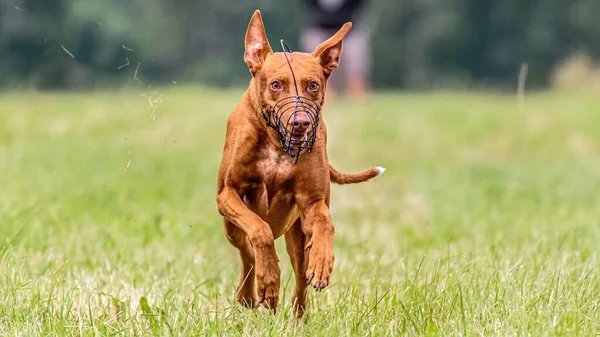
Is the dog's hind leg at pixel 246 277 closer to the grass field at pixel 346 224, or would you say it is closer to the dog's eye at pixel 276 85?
the grass field at pixel 346 224

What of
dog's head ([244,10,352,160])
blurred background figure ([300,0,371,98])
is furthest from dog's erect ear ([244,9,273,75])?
blurred background figure ([300,0,371,98])

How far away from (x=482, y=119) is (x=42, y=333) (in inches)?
561

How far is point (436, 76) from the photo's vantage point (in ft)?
188

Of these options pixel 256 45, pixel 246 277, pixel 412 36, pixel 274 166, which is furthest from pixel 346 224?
pixel 412 36

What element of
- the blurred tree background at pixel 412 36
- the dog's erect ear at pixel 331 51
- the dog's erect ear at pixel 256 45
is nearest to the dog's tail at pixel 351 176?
the dog's erect ear at pixel 331 51

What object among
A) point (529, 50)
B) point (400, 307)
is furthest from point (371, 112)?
point (529, 50)

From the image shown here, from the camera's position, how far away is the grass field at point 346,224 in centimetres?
431

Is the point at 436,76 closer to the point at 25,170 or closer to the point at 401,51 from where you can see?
the point at 401,51

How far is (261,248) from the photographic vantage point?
406 cm

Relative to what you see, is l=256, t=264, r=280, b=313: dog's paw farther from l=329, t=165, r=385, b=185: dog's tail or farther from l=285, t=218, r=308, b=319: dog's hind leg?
l=329, t=165, r=385, b=185: dog's tail

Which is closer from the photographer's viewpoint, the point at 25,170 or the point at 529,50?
the point at 25,170

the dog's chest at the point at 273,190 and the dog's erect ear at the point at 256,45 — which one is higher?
the dog's erect ear at the point at 256,45

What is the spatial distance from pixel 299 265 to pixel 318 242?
25.1 inches

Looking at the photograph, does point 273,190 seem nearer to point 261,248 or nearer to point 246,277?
point 261,248
